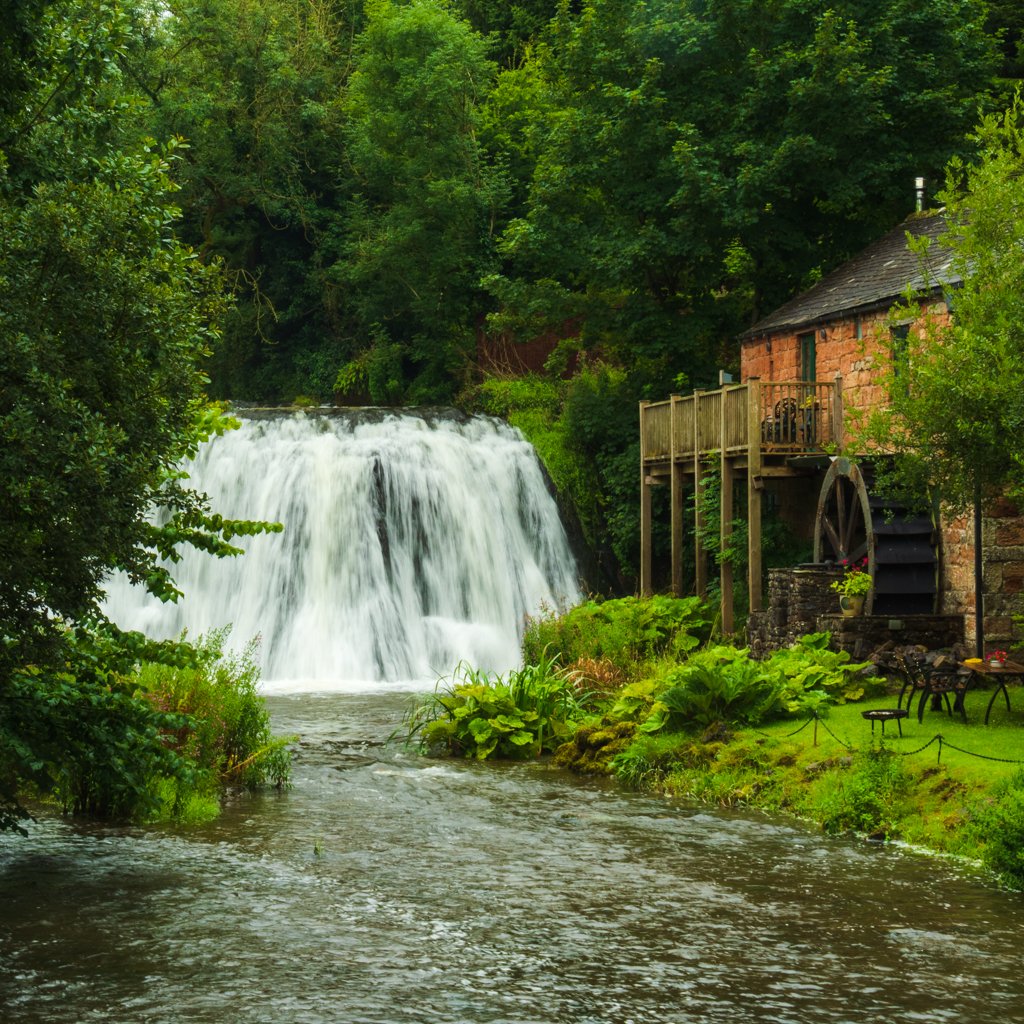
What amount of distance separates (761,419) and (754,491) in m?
1.24

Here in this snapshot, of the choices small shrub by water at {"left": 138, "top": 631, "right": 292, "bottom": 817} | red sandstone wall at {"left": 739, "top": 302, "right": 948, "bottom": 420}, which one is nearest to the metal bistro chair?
red sandstone wall at {"left": 739, "top": 302, "right": 948, "bottom": 420}

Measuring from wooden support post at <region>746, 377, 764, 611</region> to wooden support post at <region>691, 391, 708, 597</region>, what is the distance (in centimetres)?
207

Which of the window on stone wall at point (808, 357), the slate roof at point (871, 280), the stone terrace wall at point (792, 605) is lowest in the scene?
the stone terrace wall at point (792, 605)

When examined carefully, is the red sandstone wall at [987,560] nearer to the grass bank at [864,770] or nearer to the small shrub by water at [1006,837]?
the grass bank at [864,770]

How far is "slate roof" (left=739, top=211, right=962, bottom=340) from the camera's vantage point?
2412 cm

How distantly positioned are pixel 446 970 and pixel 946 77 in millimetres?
26972

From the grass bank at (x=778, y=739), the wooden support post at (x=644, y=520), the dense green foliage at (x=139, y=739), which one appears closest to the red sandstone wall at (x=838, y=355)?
the wooden support post at (x=644, y=520)

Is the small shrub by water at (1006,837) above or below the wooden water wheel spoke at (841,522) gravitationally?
below

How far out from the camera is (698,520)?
27.5m

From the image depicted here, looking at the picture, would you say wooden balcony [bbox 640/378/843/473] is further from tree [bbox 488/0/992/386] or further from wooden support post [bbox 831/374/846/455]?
tree [bbox 488/0/992/386]

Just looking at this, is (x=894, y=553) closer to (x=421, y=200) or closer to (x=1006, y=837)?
(x=1006, y=837)

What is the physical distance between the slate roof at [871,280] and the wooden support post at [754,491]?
2.67 meters

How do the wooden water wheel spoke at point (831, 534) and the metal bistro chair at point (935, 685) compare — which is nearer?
the metal bistro chair at point (935, 685)

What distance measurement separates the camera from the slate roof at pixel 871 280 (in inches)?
950
